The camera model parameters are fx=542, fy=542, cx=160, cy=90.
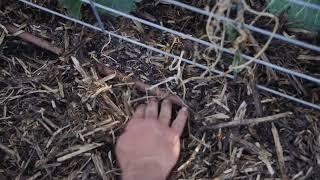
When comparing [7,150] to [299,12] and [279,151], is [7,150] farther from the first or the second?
[299,12]

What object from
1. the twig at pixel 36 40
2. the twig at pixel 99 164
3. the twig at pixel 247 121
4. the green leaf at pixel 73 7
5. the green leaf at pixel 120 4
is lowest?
the twig at pixel 99 164

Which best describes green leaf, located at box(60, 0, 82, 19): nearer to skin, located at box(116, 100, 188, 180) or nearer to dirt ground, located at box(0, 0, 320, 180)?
dirt ground, located at box(0, 0, 320, 180)

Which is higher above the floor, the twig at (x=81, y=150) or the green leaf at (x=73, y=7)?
the green leaf at (x=73, y=7)

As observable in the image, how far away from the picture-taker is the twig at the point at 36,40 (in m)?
1.55

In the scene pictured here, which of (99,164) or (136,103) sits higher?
(136,103)

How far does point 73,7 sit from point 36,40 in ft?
0.56

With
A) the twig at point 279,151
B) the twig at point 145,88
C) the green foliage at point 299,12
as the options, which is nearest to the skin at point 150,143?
the twig at point 145,88

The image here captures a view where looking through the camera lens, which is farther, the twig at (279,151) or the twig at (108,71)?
the twig at (108,71)

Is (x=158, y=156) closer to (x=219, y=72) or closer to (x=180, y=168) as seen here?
(x=180, y=168)

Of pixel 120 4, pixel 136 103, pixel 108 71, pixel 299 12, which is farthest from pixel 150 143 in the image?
pixel 299 12

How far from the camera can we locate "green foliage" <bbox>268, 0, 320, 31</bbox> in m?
1.37

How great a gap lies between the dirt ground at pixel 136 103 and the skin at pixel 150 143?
31mm

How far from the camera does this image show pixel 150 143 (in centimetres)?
140

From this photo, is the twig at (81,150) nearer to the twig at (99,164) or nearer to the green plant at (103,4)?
the twig at (99,164)
